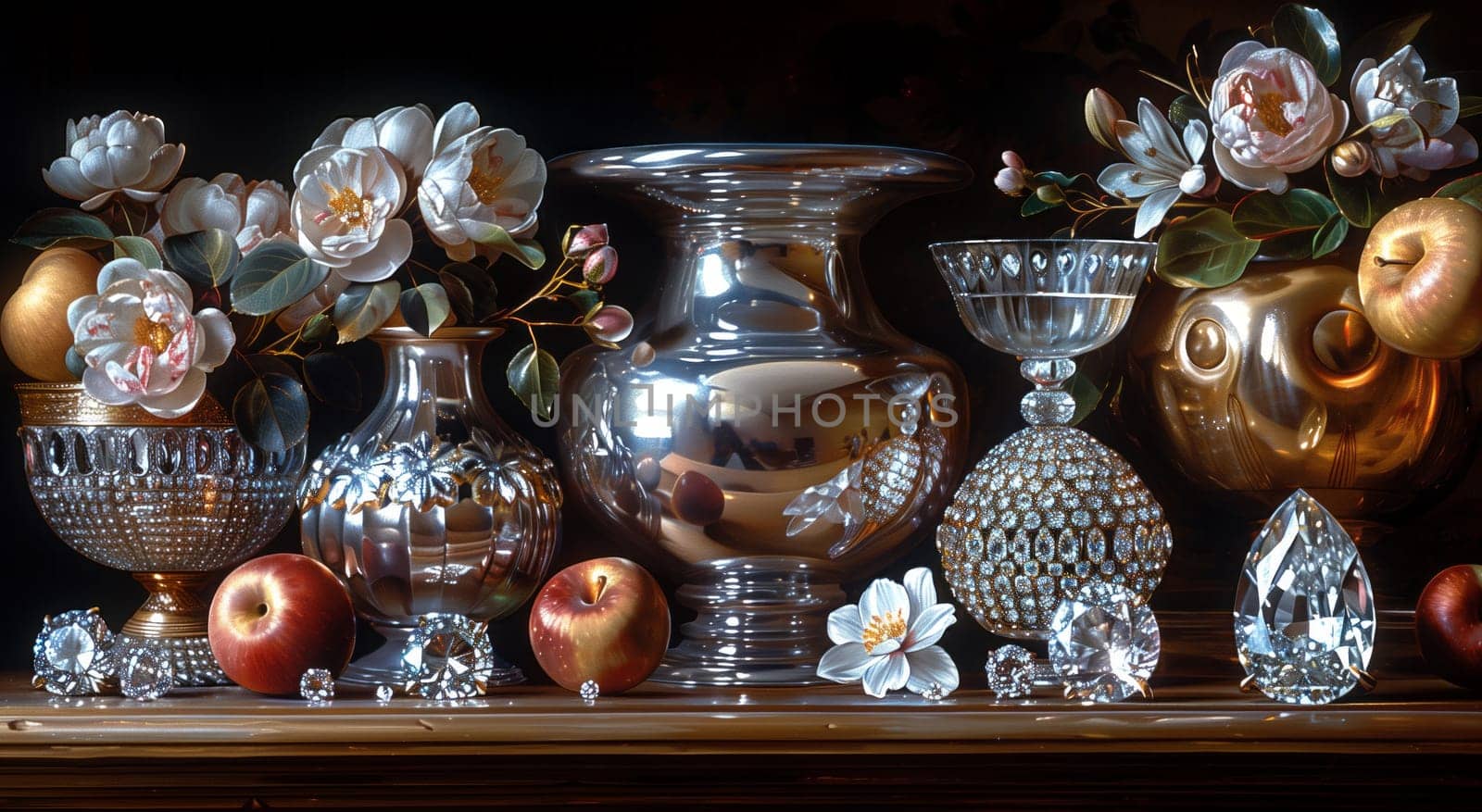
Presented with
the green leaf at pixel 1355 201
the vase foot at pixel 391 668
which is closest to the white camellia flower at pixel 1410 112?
the green leaf at pixel 1355 201

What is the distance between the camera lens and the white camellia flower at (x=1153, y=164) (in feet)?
2.89

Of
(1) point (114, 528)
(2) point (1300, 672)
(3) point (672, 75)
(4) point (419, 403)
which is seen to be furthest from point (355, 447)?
(2) point (1300, 672)

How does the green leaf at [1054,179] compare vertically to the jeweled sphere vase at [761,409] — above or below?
above

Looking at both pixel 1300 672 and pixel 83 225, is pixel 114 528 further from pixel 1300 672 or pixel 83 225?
pixel 1300 672

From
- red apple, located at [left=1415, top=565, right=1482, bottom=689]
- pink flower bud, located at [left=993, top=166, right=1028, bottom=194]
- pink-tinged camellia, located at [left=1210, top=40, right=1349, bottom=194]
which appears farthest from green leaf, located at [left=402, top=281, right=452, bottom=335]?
red apple, located at [left=1415, top=565, right=1482, bottom=689]

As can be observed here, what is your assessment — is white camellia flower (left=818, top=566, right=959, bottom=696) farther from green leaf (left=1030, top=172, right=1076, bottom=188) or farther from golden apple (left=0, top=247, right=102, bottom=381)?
golden apple (left=0, top=247, right=102, bottom=381)

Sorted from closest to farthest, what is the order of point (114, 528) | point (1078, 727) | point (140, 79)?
1. point (1078, 727)
2. point (114, 528)
3. point (140, 79)

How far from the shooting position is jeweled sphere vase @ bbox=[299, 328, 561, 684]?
825 millimetres

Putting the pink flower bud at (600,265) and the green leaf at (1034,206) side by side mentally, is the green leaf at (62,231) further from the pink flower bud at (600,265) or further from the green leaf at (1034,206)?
the green leaf at (1034,206)

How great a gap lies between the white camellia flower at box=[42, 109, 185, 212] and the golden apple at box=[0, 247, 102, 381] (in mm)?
49

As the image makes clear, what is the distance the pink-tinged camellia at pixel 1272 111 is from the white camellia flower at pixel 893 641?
1.04 feet

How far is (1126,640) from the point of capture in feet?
2.47

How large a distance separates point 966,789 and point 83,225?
1.99ft

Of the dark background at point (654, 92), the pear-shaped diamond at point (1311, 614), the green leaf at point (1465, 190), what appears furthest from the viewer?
the dark background at point (654, 92)
